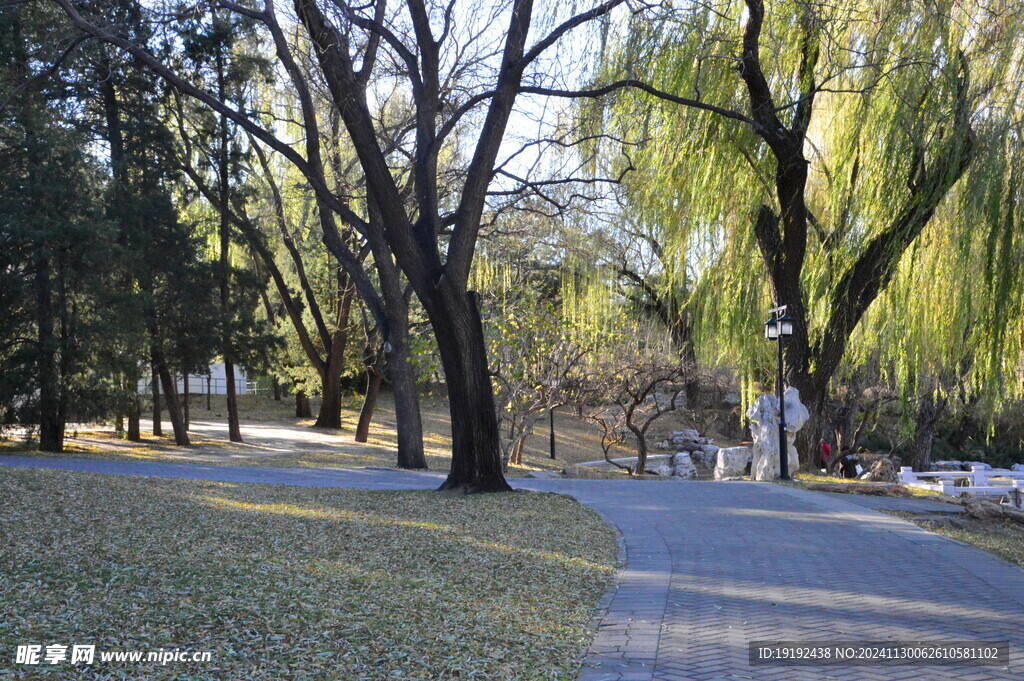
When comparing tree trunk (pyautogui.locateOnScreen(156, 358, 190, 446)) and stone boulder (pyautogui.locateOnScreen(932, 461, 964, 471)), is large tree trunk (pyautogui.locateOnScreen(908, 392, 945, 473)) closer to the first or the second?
stone boulder (pyautogui.locateOnScreen(932, 461, 964, 471))

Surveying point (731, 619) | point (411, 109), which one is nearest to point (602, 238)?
point (411, 109)

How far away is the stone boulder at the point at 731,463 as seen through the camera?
23.9 metres

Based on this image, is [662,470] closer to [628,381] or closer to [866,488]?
[628,381]

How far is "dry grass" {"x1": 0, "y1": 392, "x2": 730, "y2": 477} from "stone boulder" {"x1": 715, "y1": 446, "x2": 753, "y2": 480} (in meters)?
5.22

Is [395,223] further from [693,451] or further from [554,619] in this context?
[693,451]

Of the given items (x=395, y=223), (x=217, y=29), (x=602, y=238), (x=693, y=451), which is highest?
(x=217, y=29)

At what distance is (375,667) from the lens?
15.8ft

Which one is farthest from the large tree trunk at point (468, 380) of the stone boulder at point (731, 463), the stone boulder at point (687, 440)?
the stone boulder at point (687, 440)

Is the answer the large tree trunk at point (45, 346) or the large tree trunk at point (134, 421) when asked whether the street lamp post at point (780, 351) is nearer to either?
the large tree trunk at point (45, 346)

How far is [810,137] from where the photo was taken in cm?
1639

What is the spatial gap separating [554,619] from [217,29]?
19.3m

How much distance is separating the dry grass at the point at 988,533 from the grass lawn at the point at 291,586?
3.85 metres

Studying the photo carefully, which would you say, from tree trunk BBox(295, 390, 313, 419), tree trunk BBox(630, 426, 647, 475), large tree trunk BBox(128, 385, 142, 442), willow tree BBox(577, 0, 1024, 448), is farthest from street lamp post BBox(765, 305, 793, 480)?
tree trunk BBox(295, 390, 313, 419)

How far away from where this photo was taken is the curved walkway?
5.18m
